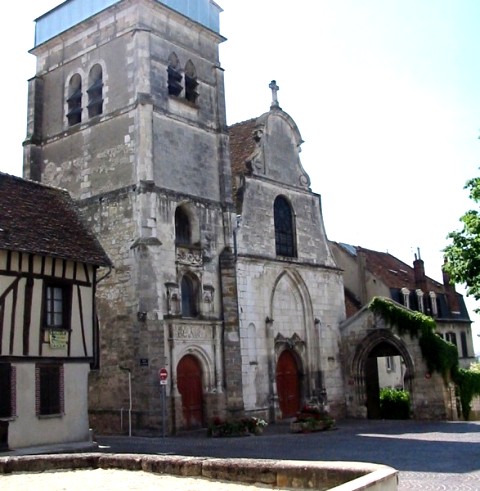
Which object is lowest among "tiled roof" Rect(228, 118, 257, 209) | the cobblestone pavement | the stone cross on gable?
the cobblestone pavement

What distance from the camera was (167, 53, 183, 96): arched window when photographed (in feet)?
74.8

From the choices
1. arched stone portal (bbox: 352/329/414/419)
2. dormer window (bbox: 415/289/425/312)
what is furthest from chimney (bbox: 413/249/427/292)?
arched stone portal (bbox: 352/329/414/419)

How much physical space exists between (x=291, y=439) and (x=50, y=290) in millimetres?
7264

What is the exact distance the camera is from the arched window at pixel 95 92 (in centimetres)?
2305

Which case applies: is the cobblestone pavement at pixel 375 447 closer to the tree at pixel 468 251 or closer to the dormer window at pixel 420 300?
the tree at pixel 468 251

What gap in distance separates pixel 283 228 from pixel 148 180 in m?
7.39

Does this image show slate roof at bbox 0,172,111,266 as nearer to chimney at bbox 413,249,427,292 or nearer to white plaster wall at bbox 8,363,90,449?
white plaster wall at bbox 8,363,90,449

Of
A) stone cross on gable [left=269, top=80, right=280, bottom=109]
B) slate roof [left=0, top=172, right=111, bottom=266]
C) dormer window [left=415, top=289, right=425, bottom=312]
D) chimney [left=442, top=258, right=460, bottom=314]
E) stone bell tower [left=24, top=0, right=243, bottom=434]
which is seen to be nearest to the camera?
slate roof [left=0, top=172, right=111, bottom=266]

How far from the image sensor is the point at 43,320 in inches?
638

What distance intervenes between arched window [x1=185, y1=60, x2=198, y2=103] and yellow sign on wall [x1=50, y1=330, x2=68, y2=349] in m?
10.4

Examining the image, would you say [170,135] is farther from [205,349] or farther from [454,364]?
[454,364]

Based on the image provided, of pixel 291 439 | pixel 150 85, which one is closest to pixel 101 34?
pixel 150 85

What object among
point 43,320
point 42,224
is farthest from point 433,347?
point 42,224

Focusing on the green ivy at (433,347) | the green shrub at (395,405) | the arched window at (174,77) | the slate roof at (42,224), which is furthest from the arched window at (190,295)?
the green shrub at (395,405)
